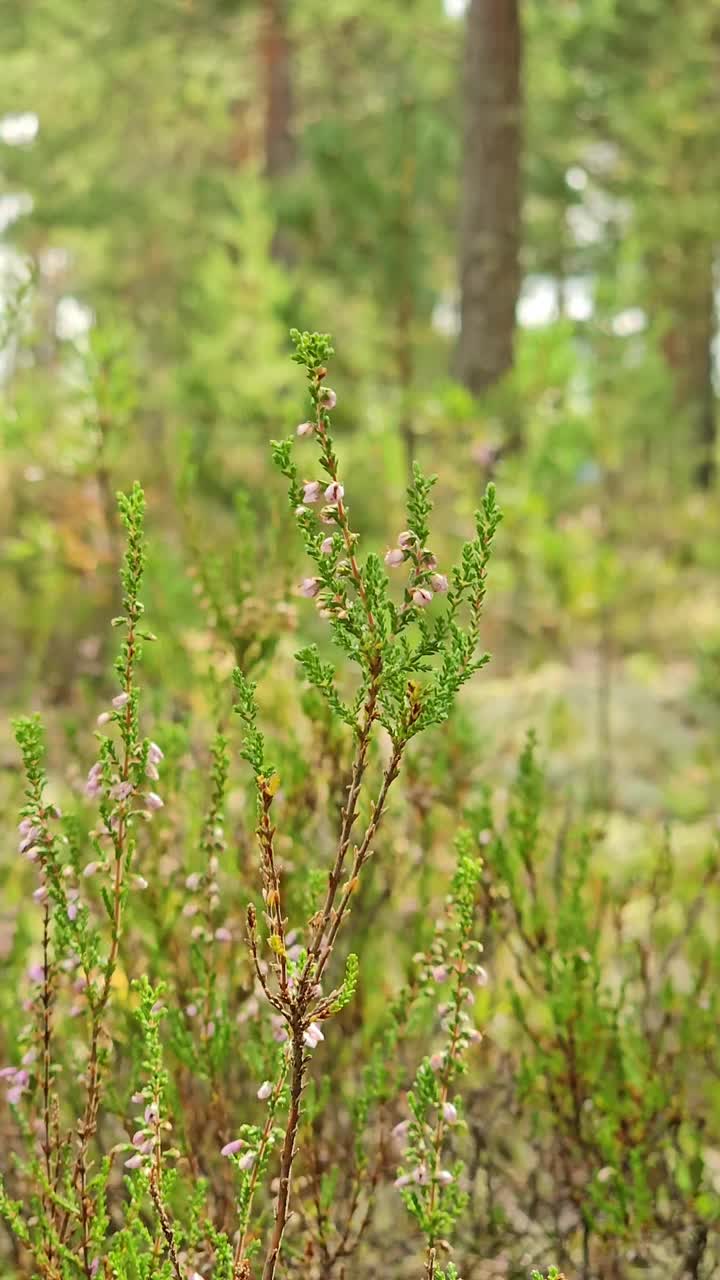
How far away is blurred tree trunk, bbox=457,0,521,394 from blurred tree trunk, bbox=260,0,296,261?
5.69m

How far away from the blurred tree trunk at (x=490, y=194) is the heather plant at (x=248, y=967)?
483 cm

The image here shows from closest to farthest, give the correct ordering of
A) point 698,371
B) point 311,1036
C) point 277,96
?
point 311,1036 → point 277,96 → point 698,371

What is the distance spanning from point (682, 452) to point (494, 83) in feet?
24.3

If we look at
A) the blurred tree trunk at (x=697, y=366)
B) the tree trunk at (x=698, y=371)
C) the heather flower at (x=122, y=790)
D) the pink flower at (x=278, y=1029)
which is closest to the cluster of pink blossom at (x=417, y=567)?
the heather flower at (x=122, y=790)

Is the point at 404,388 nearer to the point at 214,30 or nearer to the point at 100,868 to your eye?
the point at 100,868

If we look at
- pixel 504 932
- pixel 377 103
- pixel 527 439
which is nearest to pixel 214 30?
pixel 377 103

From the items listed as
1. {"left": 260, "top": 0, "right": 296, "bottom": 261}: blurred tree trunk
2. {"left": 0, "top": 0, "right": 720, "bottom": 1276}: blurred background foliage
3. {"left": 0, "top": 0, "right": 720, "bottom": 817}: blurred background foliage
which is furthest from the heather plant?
{"left": 260, "top": 0, "right": 296, "bottom": 261}: blurred tree trunk

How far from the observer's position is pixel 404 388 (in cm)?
700

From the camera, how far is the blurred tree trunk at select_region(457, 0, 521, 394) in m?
6.98

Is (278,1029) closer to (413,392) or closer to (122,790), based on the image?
(122,790)

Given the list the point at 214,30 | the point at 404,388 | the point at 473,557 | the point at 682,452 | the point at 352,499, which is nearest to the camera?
the point at 473,557

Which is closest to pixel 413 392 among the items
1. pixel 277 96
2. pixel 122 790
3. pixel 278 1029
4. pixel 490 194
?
pixel 490 194

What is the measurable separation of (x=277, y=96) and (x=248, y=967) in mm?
11973

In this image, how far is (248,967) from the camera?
236cm
